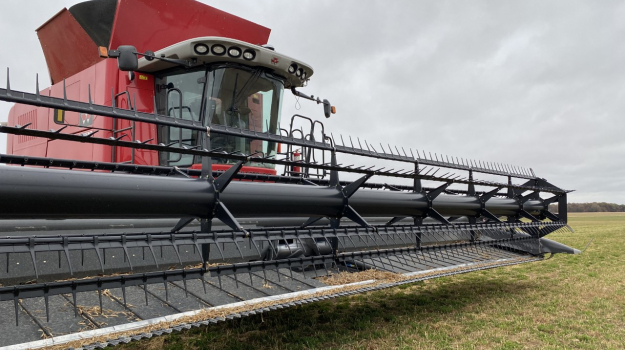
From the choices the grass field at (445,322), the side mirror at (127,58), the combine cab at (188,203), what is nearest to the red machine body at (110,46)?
the combine cab at (188,203)

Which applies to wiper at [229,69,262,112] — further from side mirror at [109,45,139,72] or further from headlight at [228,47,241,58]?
side mirror at [109,45,139,72]

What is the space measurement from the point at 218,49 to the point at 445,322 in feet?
9.23

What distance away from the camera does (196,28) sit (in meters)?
4.83

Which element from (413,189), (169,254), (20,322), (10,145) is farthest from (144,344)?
(10,145)

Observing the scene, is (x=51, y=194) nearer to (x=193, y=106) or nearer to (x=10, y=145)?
(x=193, y=106)

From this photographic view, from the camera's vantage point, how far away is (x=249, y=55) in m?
3.75

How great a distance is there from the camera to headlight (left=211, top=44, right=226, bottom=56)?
11.9 ft

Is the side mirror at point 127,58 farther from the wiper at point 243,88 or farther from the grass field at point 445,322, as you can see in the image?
the grass field at point 445,322

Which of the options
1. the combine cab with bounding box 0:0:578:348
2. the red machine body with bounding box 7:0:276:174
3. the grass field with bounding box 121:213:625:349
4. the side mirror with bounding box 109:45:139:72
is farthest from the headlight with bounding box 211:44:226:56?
the grass field with bounding box 121:213:625:349

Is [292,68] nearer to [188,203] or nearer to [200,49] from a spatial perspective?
[200,49]

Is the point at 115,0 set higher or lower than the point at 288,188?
higher

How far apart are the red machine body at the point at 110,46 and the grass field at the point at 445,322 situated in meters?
1.34

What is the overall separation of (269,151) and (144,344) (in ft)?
5.98

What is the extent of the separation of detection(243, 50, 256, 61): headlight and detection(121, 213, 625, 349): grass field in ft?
6.86
